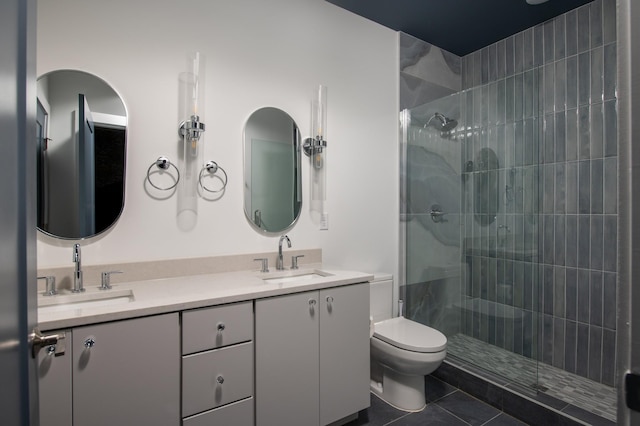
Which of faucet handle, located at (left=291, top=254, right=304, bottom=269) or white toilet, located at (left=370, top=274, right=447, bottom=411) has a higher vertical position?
faucet handle, located at (left=291, top=254, right=304, bottom=269)

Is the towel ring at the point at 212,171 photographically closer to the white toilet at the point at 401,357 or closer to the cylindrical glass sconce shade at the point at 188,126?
the cylindrical glass sconce shade at the point at 188,126

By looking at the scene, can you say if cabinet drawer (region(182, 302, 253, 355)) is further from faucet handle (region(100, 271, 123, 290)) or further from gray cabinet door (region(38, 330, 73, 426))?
faucet handle (region(100, 271, 123, 290))

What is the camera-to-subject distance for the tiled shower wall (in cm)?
212

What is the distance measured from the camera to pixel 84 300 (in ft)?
4.59

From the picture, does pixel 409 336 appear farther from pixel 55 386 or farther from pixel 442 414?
pixel 55 386

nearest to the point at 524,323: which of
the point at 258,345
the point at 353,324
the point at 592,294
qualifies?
the point at 592,294

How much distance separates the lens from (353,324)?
176 cm

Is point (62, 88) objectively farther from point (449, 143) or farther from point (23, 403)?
point (449, 143)

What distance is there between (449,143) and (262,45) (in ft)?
5.34

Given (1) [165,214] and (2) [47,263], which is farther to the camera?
(1) [165,214]

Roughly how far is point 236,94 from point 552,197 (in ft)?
7.84

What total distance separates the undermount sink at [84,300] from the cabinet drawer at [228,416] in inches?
22.2

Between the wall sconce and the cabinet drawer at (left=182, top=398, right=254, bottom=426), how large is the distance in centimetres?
121

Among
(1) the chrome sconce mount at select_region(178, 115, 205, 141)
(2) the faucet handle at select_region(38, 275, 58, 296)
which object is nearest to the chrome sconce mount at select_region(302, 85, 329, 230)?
(1) the chrome sconce mount at select_region(178, 115, 205, 141)
